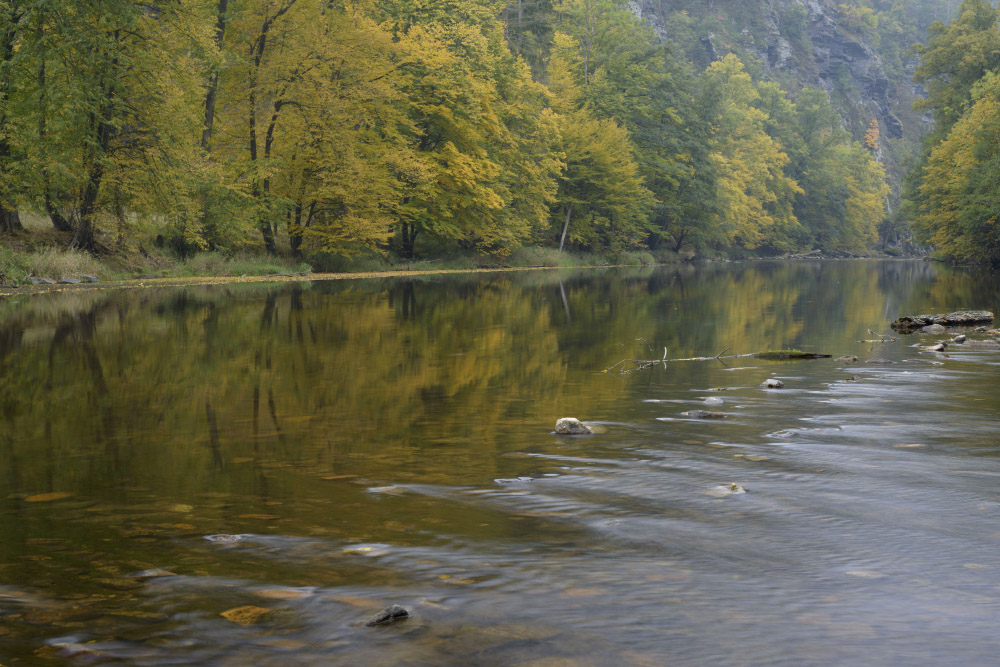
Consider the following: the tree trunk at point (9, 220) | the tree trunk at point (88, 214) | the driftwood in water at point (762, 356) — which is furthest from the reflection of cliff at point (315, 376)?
the tree trunk at point (9, 220)

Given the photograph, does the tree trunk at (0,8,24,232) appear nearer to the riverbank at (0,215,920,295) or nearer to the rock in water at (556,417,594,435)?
the riverbank at (0,215,920,295)

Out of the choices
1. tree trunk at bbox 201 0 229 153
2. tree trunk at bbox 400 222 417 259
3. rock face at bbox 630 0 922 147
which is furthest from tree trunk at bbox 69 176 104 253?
rock face at bbox 630 0 922 147

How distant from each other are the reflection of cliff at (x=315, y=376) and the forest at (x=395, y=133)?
744 centimetres

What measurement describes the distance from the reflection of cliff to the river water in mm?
68

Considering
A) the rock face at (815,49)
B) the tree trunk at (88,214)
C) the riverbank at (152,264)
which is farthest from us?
the rock face at (815,49)

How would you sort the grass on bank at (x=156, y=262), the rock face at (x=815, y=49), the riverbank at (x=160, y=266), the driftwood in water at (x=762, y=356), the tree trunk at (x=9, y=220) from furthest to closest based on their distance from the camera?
the rock face at (x=815, y=49), the tree trunk at (x=9, y=220), the grass on bank at (x=156, y=262), the riverbank at (x=160, y=266), the driftwood in water at (x=762, y=356)

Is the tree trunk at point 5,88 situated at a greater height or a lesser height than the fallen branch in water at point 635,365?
greater

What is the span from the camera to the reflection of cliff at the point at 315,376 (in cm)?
712

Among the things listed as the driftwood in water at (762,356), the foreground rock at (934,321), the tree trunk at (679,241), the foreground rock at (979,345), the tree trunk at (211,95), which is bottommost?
the driftwood in water at (762,356)

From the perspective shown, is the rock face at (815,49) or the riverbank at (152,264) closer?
the riverbank at (152,264)

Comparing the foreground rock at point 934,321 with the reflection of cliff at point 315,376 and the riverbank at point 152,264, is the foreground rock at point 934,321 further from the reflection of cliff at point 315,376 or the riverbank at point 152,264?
the riverbank at point 152,264

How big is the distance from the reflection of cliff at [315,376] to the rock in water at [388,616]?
2.48 meters

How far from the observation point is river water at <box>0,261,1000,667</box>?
149 inches

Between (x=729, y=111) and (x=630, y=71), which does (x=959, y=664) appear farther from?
(x=729, y=111)
